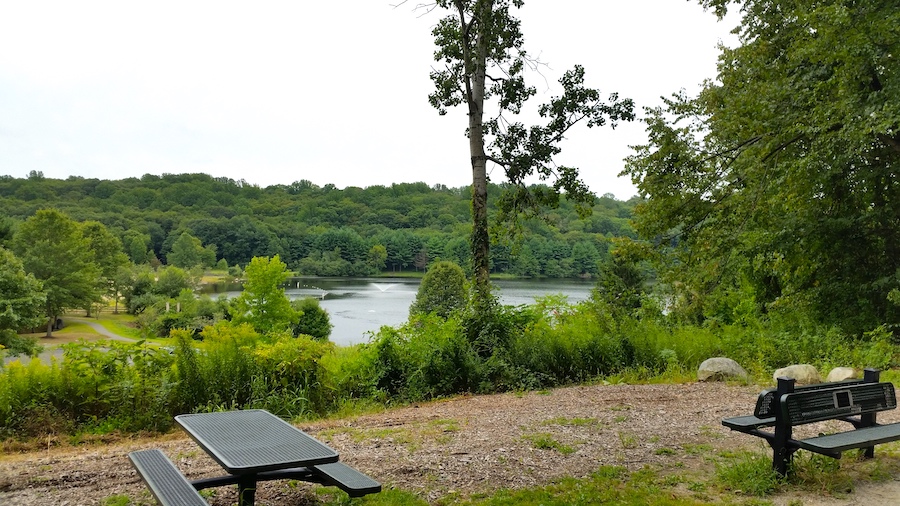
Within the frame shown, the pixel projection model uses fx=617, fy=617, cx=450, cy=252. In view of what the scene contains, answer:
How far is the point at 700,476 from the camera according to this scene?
13.4 ft

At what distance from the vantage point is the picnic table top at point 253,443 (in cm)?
284

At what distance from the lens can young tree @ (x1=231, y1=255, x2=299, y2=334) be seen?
39.9m

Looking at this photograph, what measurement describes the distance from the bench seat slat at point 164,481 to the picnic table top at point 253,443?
18 centimetres

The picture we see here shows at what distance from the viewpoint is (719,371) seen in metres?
8.20

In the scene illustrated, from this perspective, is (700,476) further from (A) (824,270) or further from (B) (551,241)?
(B) (551,241)

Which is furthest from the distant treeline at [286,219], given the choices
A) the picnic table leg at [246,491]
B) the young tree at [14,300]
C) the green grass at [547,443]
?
the picnic table leg at [246,491]

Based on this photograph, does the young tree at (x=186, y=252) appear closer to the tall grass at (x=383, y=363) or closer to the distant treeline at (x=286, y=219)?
the distant treeline at (x=286, y=219)

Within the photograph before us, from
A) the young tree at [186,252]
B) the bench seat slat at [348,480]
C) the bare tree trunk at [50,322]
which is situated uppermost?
the young tree at [186,252]

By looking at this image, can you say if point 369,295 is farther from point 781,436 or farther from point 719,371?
point 781,436

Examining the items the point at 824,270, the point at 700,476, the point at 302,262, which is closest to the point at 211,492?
the point at 700,476

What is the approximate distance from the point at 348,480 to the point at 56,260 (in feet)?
202

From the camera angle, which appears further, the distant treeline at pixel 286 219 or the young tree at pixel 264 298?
the distant treeline at pixel 286 219

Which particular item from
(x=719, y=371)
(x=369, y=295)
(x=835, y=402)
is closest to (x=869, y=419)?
(x=835, y=402)

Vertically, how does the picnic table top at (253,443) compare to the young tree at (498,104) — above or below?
below
